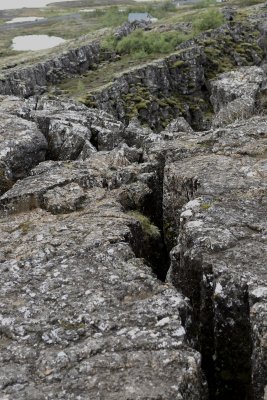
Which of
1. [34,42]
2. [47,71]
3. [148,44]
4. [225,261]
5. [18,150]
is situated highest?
[18,150]

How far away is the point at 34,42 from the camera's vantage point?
168 meters

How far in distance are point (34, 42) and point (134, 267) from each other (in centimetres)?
16717

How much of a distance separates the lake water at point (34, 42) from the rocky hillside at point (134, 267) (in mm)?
140295

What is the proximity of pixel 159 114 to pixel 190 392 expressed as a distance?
68368 mm

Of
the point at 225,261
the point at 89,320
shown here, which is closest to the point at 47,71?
the point at 225,261

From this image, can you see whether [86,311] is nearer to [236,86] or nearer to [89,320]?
[89,320]

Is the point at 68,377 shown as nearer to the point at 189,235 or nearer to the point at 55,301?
the point at 55,301

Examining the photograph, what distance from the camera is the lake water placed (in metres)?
156

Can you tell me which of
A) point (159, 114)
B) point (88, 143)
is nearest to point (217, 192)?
point (88, 143)

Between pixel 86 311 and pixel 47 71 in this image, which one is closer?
pixel 86 311

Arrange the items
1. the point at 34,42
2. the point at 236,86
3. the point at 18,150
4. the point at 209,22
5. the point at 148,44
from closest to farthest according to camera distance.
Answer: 1. the point at 18,150
2. the point at 236,86
3. the point at 148,44
4. the point at 209,22
5. the point at 34,42

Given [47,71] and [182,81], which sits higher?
[47,71]

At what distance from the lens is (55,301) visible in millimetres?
12828

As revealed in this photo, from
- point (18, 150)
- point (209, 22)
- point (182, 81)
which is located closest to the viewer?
point (18, 150)
